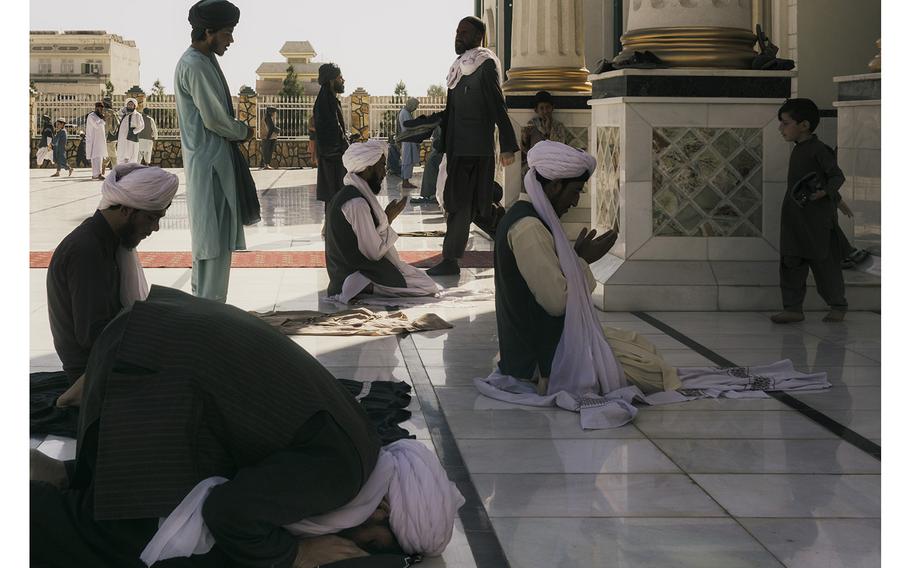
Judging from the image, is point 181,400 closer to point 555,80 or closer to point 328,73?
point 328,73

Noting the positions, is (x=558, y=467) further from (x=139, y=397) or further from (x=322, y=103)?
(x=322, y=103)

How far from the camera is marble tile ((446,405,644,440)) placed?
4.03 meters

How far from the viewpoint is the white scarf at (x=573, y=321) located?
4.43m

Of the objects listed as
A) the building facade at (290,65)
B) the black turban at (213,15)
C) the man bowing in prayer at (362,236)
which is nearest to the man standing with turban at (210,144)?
the black turban at (213,15)

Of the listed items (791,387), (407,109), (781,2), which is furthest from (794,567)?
(407,109)

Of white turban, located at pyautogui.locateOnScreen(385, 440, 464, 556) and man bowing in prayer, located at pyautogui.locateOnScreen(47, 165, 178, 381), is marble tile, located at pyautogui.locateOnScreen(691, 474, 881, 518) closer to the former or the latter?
white turban, located at pyautogui.locateOnScreen(385, 440, 464, 556)

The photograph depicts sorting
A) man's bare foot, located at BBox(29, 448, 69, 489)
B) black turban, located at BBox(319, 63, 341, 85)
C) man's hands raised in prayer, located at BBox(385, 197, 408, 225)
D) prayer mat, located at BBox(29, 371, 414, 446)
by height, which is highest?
black turban, located at BBox(319, 63, 341, 85)

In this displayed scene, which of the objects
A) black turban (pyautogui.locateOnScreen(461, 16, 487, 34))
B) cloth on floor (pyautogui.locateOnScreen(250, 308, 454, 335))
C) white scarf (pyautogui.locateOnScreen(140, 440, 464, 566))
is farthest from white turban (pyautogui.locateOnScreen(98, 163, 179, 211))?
black turban (pyautogui.locateOnScreen(461, 16, 487, 34))

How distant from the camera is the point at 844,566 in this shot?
2.83 m

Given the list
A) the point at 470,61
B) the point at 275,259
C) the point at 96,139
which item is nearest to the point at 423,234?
the point at 275,259

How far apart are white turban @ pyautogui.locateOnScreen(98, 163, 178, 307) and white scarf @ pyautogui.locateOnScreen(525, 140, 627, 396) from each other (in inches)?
56.5

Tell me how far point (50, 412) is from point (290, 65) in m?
43.1

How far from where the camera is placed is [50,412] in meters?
4.10

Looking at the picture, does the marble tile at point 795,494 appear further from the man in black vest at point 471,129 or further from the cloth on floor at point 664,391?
Answer: the man in black vest at point 471,129
